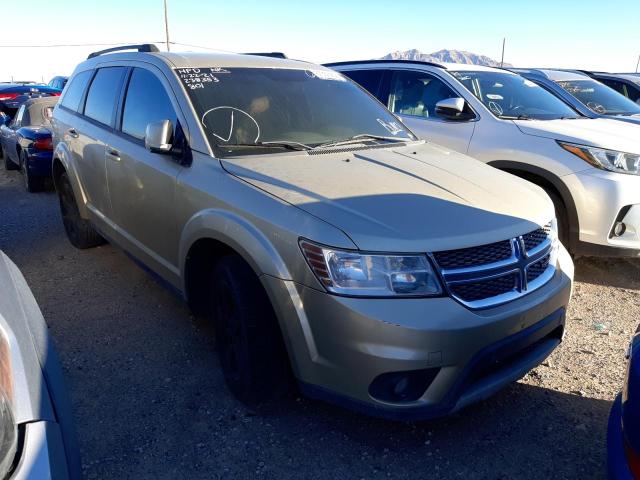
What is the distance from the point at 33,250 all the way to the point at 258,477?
4144mm

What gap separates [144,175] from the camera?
3293 mm

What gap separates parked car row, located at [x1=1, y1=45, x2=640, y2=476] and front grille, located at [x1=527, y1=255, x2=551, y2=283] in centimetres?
1

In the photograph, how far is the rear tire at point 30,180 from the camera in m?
7.97

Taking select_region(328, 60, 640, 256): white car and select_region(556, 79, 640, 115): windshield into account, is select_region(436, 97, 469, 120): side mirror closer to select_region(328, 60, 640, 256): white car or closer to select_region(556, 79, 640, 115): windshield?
select_region(328, 60, 640, 256): white car

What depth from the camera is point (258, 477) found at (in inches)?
91.6

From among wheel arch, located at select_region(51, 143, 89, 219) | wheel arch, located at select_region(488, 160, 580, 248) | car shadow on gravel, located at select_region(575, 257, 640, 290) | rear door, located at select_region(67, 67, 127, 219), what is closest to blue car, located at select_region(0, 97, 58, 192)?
wheel arch, located at select_region(51, 143, 89, 219)

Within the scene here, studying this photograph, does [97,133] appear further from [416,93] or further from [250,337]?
[416,93]

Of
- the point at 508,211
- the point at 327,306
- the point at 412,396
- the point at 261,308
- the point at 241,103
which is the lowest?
the point at 412,396

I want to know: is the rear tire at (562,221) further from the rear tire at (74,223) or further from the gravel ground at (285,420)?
the rear tire at (74,223)

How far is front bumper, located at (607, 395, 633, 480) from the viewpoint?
5.29 ft

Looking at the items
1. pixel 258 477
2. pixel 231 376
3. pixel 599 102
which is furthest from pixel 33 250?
pixel 599 102

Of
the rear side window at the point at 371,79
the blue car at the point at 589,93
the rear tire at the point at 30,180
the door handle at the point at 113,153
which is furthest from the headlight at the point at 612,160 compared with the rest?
the rear tire at the point at 30,180

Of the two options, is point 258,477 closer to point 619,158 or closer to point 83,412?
point 83,412

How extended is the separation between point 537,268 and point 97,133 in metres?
3.32
